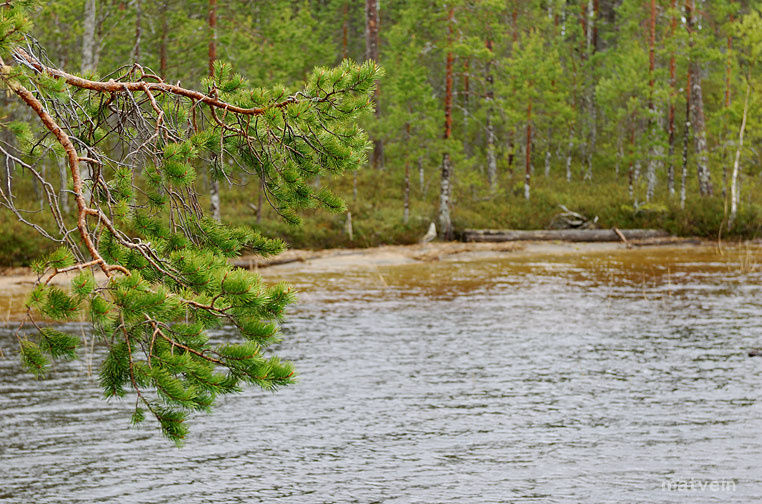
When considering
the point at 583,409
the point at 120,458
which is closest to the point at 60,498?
the point at 120,458

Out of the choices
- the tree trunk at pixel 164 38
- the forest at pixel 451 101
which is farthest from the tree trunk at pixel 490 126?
the tree trunk at pixel 164 38

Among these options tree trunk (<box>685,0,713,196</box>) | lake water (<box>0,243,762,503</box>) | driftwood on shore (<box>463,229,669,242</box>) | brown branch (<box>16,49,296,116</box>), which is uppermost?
tree trunk (<box>685,0,713,196</box>)

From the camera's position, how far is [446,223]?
114 feet

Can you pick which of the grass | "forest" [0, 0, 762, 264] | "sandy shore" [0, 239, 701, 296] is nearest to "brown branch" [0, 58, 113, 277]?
"sandy shore" [0, 239, 701, 296]

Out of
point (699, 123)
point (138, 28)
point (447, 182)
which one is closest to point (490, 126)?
point (447, 182)

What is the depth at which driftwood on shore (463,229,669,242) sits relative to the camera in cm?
3450

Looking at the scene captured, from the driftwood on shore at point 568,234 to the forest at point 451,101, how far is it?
1.17 meters

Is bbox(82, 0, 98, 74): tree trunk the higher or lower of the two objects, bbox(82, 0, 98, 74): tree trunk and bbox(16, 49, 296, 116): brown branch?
the higher

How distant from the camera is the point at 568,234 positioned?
35594 millimetres

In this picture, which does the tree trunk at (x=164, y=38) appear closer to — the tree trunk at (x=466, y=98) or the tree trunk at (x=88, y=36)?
the tree trunk at (x=88, y=36)

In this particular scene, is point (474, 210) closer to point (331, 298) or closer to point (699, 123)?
point (699, 123)

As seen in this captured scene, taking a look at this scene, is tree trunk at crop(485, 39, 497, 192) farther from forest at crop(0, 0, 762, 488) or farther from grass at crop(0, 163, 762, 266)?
forest at crop(0, 0, 762, 488)

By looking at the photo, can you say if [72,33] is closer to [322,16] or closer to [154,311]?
[322,16]

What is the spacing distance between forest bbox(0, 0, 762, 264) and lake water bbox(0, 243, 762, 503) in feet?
42.7
